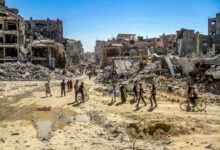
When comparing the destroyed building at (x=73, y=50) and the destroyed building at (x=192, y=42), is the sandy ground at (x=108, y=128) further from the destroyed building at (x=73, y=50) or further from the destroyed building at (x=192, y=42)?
the destroyed building at (x=73, y=50)

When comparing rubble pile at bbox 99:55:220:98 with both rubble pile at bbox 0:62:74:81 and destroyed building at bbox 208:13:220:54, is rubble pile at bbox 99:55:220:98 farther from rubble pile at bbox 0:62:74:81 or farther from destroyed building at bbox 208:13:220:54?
destroyed building at bbox 208:13:220:54

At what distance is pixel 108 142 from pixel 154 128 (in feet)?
12.3

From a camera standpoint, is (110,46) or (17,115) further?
(110,46)

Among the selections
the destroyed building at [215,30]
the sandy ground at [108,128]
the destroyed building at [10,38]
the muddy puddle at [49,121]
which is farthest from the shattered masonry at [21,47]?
the muddy puddle at [49,121]

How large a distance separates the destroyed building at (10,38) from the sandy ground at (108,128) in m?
43.7

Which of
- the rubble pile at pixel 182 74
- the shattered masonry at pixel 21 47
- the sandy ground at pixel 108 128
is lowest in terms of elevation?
the sandy ground at pixel 108 128

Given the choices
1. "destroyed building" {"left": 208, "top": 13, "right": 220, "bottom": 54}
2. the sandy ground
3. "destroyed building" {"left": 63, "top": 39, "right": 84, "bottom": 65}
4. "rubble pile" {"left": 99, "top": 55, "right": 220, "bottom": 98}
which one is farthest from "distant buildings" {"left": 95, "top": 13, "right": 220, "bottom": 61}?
the sandy ground

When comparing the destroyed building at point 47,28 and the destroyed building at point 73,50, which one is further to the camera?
the destroyed building at point 73,50


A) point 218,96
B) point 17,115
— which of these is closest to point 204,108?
point 218,96

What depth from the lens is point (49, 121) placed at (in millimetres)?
19922

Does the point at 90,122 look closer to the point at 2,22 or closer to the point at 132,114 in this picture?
the point at 132,114

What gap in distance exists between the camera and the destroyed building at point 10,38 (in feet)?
217

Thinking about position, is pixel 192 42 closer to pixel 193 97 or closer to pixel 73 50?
pixel 193 97

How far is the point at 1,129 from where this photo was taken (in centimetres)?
1767
